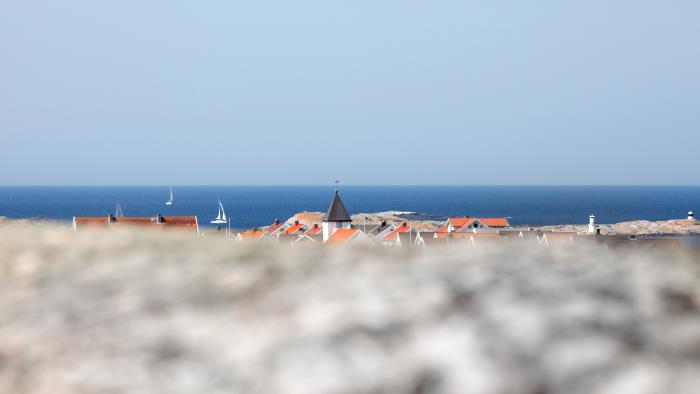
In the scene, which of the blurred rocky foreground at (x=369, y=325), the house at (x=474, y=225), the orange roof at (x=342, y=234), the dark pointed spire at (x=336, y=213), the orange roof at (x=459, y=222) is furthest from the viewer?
the orange roof at (x=459, y=222)

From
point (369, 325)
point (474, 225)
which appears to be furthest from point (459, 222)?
point (369, 325)

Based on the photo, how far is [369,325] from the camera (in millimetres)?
2801

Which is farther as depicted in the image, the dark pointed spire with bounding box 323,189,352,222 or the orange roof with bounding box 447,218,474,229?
the orange roof with bounding box 447,218,474,229

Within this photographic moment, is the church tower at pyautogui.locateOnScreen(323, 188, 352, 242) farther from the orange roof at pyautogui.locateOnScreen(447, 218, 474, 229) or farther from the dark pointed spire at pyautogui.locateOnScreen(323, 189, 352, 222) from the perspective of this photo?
the orange roof at pyautogui.locateOnScreen(447, 218, 474, 229)

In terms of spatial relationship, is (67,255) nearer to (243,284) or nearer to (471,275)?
(243,284)

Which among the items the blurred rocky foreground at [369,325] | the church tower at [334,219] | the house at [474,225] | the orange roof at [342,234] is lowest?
the house at [474,225]

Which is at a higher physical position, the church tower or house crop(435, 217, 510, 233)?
the church tower

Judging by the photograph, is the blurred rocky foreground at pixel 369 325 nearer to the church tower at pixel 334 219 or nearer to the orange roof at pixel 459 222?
the church tower at pixel 334 219

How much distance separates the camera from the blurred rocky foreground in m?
2.38

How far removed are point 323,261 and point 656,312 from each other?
185cm

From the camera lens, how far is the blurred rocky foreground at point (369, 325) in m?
2.38

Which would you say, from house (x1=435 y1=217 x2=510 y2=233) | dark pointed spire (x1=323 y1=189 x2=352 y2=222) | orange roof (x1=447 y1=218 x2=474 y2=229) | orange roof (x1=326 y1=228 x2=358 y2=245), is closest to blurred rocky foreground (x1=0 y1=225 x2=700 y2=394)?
orange roof (x1=326 y1=228 x2=358 y2=245)

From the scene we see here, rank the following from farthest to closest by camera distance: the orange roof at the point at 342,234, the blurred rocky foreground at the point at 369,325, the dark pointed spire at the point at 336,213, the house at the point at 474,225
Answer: the house at the point at 474,225 → the dark pointed spire at the point at 336,213 → the orange roof at the point at 342,234 → the blurred rocky foreground at the point at 369,325

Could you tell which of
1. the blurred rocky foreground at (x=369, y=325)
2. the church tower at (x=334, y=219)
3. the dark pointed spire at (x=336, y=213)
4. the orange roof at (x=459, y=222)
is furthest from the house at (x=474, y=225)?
the blurred rocky foreground at (x=369, y=325)
